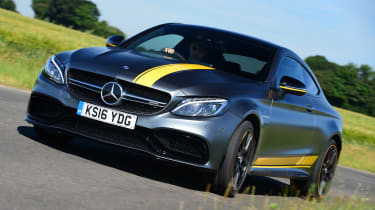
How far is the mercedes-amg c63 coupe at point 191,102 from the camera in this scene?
490cm

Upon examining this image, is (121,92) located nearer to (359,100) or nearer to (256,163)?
(256,163)

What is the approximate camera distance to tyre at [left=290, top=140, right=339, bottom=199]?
23.1 feet

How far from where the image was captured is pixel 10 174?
427 cm

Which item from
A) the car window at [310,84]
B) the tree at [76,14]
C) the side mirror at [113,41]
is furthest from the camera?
the tree at [76,14]

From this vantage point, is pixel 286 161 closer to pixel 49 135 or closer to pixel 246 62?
pixel 246 62

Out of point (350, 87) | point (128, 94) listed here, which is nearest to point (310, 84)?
point (128, 94)

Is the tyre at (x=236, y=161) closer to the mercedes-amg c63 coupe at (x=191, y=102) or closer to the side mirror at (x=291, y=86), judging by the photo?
the mercedes-amg c63 coupe at (x=191, y=102)

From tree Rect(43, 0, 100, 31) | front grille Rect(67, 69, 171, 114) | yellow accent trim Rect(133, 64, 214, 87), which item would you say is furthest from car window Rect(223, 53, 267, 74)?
tree Rect(43, 0, 100, 31)

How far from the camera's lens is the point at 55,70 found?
5469 millimetres

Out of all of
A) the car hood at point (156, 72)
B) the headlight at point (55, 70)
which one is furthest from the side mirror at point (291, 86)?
the headlight at point (55, 70)

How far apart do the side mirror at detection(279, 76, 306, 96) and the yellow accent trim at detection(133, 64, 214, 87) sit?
1008 millimetres

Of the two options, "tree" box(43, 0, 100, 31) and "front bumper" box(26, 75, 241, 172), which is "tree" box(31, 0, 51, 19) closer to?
"tree" box(43, 0, 100, 31)

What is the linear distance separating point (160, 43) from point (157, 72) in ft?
4.59

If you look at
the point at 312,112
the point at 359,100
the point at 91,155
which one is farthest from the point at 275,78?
the point at 359,100
